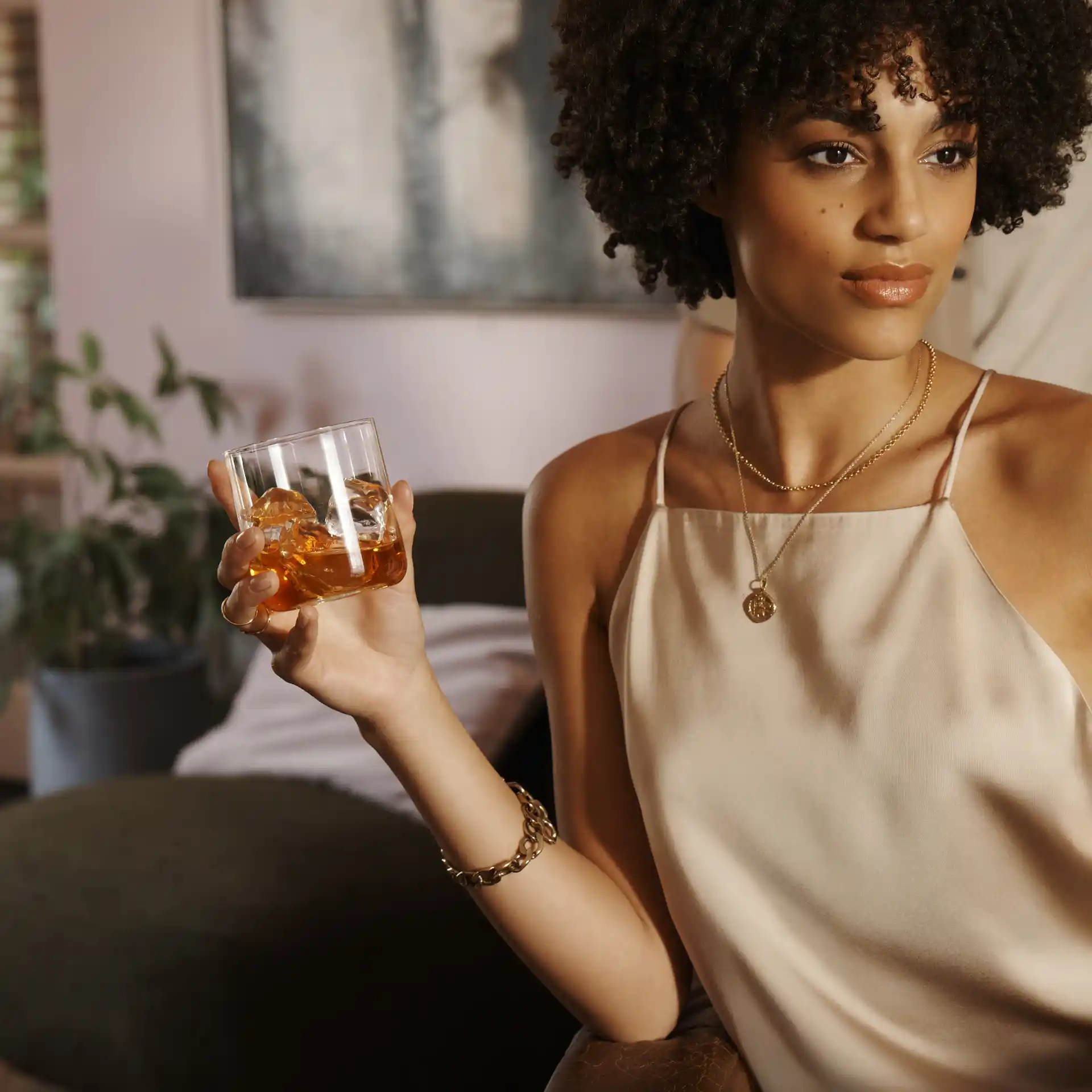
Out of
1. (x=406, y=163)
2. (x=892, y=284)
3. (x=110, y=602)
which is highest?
(x=406, y=163)

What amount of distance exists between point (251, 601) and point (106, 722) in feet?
8.71

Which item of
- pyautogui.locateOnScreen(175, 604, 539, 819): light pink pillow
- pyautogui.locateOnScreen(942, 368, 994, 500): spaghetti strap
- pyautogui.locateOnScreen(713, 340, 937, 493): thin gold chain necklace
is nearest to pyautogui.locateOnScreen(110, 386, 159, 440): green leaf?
pyautogui.locateOnScreen(175, 604, 539, 819): light pink pillow

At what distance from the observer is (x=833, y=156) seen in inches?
45.4

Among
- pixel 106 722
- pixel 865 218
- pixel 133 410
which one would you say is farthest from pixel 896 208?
pixel 106 722

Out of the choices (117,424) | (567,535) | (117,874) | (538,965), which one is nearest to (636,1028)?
(538,965)

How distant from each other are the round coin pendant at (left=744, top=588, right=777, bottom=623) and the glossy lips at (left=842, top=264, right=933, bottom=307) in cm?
30

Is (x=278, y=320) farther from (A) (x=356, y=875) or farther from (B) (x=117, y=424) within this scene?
(A) (x=356, y=875)

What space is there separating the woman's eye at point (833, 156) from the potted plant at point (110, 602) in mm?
2487

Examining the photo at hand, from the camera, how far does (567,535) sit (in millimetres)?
1447

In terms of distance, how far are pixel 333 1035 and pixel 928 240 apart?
4.71 feet

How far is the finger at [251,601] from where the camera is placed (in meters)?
0.99

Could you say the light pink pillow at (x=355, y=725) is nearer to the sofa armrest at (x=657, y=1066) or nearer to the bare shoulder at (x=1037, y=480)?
the sofa armrest at (x=657, y=1066)

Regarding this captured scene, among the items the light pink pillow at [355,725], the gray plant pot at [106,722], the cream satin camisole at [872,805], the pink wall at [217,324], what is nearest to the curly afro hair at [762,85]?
the cream satin camisole at [872,805]

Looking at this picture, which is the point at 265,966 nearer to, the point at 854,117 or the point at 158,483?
the point at 854,117
